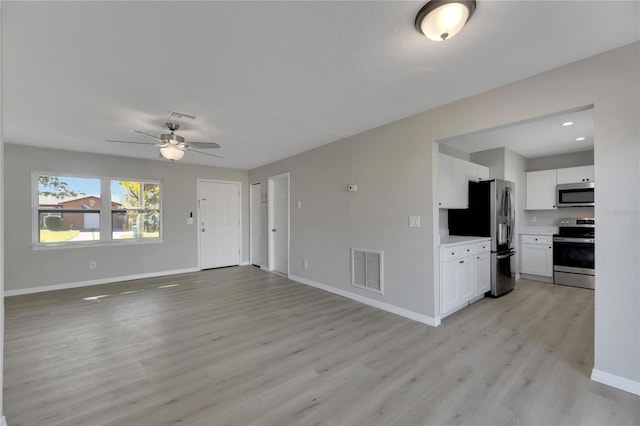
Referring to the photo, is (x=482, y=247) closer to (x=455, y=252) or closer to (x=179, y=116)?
(x=455, y=252)

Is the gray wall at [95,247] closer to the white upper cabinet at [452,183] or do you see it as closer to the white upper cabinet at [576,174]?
the white upper cabinet at [452,183]

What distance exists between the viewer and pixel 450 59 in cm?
207

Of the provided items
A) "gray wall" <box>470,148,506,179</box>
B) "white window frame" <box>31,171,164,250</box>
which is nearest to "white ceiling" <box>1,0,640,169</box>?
"white window frame" <box>31,171,164,250</box>

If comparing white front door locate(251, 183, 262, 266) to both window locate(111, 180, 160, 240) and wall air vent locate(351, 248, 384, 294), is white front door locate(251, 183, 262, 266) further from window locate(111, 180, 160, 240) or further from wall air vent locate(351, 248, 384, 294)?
wall air vent locate(351, 248, 384, 294)

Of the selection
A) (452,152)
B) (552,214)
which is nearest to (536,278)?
(552,214)

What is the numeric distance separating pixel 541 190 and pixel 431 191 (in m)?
3.63

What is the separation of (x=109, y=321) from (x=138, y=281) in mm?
2136

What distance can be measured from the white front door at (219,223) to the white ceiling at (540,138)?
4.84m

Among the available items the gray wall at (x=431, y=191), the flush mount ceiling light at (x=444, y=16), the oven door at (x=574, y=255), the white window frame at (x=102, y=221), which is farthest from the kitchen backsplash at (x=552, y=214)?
the white window frame at (x=102, y=221)

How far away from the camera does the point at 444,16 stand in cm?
153

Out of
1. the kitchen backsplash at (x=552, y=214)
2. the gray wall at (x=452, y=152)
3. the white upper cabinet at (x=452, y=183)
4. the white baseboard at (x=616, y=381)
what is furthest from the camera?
the kitchen backsplash at (x=552, y=214)

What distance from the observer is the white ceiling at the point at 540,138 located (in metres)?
3.44

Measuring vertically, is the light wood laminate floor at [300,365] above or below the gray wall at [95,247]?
below

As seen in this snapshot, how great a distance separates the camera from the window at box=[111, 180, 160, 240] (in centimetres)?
524
